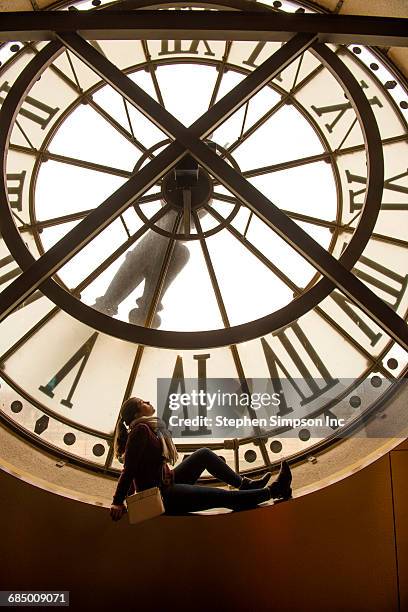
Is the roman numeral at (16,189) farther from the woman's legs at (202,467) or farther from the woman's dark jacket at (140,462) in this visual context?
the woman's legs at (202,467)

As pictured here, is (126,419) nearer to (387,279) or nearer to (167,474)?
(167,474)

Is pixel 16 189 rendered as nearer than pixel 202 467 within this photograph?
No

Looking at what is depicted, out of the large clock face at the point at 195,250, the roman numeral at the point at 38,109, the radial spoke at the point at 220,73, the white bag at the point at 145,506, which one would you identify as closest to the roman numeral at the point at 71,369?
the large clock face at the point at 195,250

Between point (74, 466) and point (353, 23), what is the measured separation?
11.1 ft

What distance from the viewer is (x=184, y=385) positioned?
5449 millimetres

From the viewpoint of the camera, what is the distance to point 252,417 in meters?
5.37

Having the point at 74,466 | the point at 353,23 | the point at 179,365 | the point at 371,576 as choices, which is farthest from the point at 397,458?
the point at 353,23

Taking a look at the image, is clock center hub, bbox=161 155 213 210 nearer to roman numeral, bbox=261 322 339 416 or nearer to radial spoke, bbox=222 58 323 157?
radial spoke, bbox=222 58 323 157

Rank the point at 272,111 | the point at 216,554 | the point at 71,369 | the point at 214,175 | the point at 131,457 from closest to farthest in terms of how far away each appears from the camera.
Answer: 1. the point at 214,175
2. the point at 131,457
3. the point at 216,554
4. the point at 71,369
5. the point at 272,111

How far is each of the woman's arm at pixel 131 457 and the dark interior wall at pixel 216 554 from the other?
2.27ft

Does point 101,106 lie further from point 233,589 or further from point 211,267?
point 233,589

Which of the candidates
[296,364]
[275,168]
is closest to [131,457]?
[296,364]

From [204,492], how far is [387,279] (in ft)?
7.73

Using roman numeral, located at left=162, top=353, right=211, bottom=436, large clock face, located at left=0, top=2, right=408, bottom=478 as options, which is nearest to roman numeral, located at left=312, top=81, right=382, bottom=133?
large clock face, located at left=0, top=2, right=408, bottom=478
